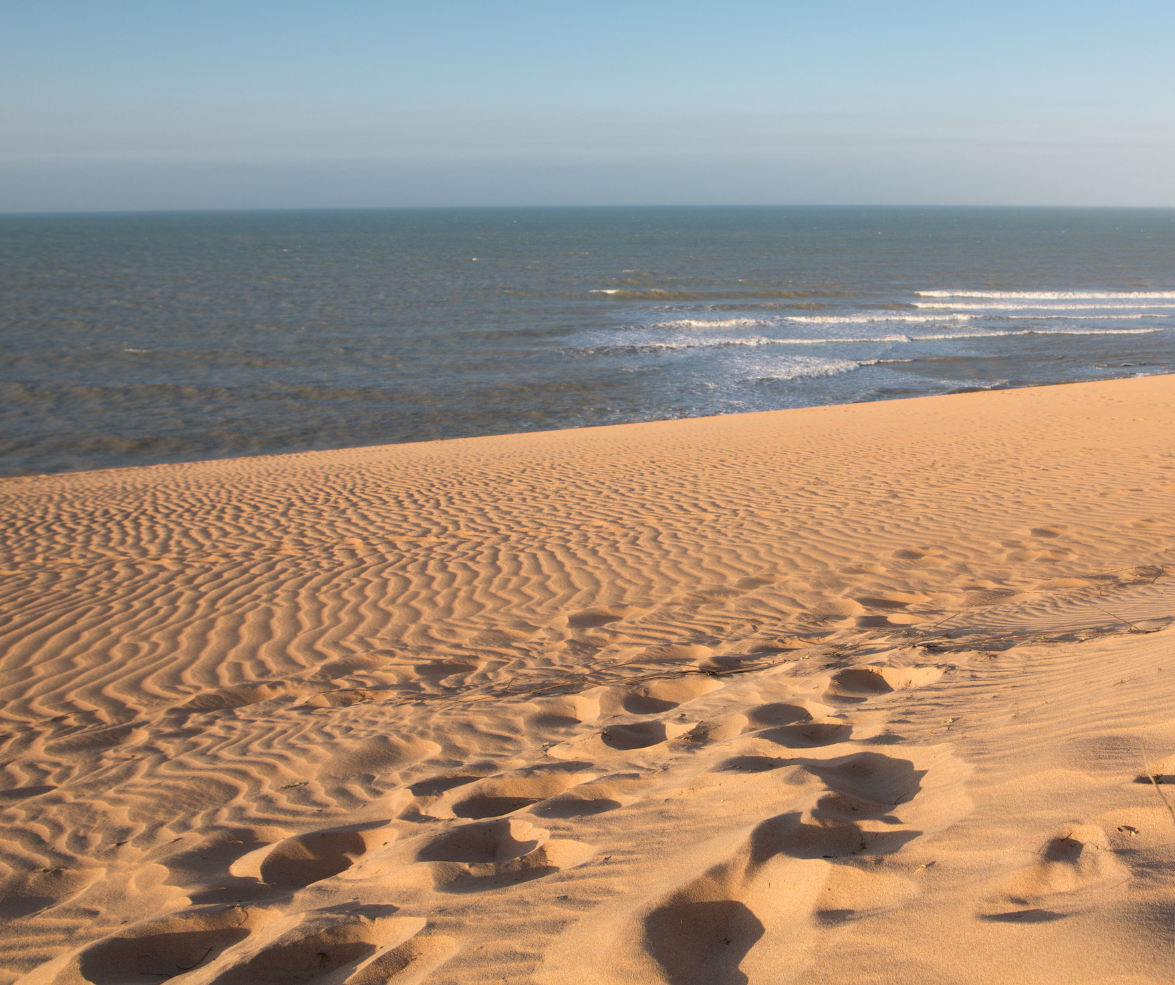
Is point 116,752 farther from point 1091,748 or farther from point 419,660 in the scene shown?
point 1091,748

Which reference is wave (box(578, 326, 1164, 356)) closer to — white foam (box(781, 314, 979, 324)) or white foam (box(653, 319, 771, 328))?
white foam (box(653, 319, 771, 328))

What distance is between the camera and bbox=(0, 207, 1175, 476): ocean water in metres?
18.1

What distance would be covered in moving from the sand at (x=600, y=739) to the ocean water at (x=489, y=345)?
9379 millimetres

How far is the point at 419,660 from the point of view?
5258 mm

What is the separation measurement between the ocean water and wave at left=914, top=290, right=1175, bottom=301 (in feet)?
1.24

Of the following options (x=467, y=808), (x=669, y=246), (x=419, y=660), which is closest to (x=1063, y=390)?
(x=419, y=660)

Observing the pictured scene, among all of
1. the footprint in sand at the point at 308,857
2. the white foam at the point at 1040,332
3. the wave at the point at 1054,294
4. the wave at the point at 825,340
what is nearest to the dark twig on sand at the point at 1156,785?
the footprint in sand at the point at 308,857

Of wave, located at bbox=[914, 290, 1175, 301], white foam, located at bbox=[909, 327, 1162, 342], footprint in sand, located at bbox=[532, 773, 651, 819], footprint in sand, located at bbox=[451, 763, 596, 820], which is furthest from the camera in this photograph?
wave, located at bbox=[914, 290, 1175, 301]

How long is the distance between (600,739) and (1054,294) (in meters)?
44.6

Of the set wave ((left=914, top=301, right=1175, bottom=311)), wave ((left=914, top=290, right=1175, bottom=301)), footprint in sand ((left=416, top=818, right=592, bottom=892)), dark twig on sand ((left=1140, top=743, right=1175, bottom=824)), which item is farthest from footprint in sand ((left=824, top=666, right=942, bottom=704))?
wave ((left=914, top=290, right=1175, bottom=301))

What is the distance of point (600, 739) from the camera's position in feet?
12.3

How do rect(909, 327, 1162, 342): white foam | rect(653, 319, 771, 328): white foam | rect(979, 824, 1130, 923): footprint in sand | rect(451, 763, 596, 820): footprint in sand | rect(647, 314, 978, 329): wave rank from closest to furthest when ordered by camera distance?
rect(979, 824, 1130, 923): footprint in sand → rect(451, 763, 596, 820): footprint in sand → rect(909, 327, 1162, 342): white foam → rect(653, 319, 771, 328): white foam → rect(647, 314, 978, 329): wave

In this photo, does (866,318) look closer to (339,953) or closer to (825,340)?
(825,340)

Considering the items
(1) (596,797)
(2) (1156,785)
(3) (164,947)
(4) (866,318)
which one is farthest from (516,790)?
(4) (866,318)
